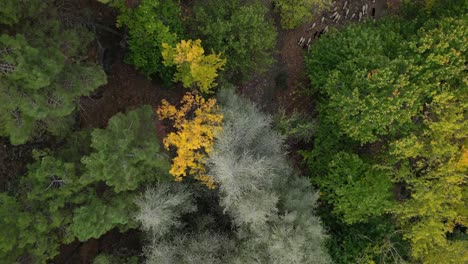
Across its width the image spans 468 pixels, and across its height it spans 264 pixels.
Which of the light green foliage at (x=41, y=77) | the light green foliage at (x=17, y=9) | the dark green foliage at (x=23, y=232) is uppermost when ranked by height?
the light green foliage at (x=17, y=9)

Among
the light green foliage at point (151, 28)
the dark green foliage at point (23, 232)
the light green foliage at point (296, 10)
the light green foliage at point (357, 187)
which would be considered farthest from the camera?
the light green foliage at point (296, 10)

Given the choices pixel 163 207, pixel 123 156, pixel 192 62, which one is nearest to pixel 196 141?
pixel 123 156

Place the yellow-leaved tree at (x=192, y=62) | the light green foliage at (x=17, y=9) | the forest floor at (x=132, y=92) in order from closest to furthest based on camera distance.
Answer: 1. the light green foliage at (x=17, y=9)
2. the yellow-leaved tree at (x=192, y=62)
3. the forest floor at (x=132, y=92)

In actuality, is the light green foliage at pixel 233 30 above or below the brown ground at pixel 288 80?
above

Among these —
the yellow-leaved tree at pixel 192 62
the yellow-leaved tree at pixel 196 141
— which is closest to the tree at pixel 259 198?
the yellow-leaved tree at pixel 196 141

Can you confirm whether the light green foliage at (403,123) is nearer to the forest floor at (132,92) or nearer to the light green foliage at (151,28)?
the forest floor at (132,92)

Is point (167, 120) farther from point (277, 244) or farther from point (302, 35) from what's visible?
point (302, 35)

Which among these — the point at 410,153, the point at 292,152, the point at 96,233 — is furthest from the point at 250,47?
the point at 96,233

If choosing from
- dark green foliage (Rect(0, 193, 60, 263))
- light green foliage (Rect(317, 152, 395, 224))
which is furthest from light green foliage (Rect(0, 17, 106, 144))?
light green foliage (Rect(317, 152, 395, 224))
